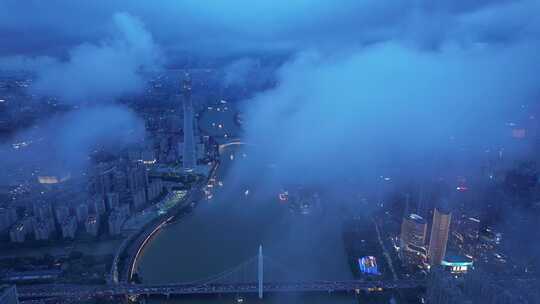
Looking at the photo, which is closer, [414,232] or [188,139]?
[414,232]

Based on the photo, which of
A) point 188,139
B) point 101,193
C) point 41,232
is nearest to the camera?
point 41,232

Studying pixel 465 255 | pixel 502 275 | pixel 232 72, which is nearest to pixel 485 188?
pixel 465 255

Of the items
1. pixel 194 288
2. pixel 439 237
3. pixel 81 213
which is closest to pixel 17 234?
pixel 81 213

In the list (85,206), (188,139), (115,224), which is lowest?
(115,224)

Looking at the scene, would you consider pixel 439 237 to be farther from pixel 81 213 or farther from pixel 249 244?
pixel 81 213

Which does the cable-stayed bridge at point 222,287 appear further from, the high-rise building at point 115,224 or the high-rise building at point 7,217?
the high-rise building at point 7,217

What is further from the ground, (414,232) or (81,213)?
(414,232)

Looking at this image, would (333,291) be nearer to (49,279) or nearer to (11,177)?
(49,279)

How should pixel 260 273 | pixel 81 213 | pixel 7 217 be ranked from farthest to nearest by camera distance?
1. pixel 81 213
2. pixel 7 217
3. pixel 260 273
